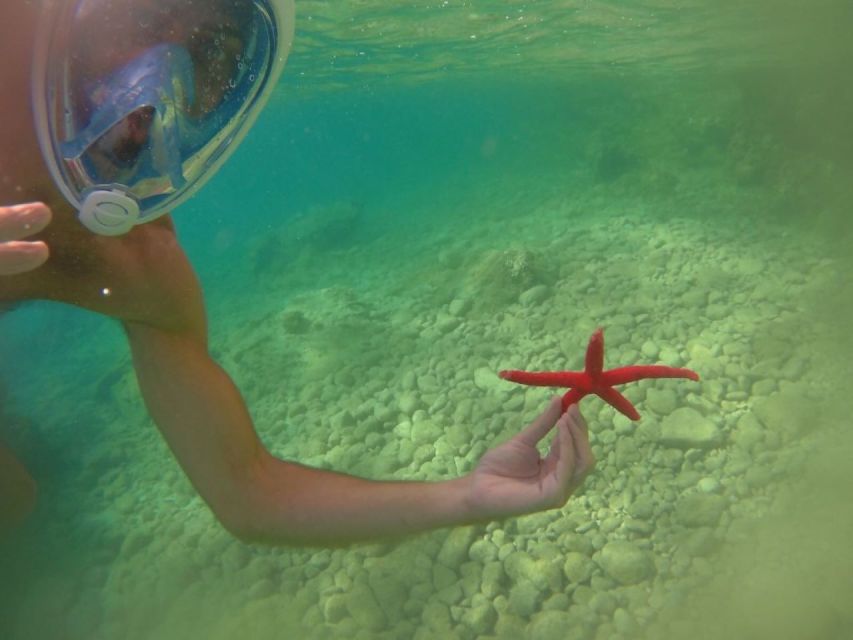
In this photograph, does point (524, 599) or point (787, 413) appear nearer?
point (524, 599)

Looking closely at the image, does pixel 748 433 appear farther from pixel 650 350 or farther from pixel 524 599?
pixel 524 599

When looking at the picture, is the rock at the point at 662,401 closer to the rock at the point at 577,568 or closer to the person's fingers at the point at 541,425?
the rock at the point at 577,568

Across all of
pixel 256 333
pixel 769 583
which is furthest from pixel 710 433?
pixel 256 333

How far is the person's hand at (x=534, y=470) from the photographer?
1.88m

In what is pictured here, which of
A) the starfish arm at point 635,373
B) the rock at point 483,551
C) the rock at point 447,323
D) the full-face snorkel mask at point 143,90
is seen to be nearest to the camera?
the full-face snorkel mask at point 143,90

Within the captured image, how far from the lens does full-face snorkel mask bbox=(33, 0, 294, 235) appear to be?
1.57m

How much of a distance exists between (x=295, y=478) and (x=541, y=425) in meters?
1.10

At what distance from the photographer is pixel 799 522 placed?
404 cm

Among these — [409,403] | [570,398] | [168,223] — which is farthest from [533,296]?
[168,223]

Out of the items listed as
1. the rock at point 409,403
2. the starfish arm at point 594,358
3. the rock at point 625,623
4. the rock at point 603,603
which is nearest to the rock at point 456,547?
the rock at point 603,603

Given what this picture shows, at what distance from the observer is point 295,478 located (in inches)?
95.0

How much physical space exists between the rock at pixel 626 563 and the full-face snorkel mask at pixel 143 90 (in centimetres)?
359

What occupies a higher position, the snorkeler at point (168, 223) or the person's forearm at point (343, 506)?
the snorkeler at point (168, 223)

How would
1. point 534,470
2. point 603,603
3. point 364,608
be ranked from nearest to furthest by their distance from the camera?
point 534,470
point 603,603
point 364,608
